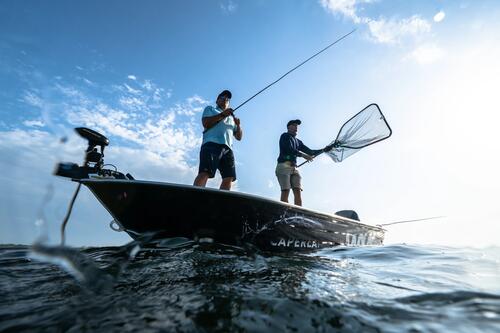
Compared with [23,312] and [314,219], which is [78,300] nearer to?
[23,312]

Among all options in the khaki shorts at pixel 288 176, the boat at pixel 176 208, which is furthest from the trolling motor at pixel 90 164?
the khaki shorts at pixel 288 176

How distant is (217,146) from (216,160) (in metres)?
0.25

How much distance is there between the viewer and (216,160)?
185 inches

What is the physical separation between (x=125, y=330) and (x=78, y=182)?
2.99 meters

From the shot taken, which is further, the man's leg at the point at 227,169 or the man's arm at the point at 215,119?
the man's leg at the point at 227,169

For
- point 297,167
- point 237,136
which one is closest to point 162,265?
point 237,136

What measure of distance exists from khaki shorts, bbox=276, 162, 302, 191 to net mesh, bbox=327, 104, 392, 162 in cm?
139

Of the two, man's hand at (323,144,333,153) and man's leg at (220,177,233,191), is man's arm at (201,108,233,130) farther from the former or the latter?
man's hand at (323,144,333,153)

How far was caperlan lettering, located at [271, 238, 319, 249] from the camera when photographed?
4.38m

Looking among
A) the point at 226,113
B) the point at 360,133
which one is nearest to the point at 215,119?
the point at 226,113

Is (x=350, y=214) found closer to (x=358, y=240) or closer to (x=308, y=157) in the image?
(x=358, y=240)

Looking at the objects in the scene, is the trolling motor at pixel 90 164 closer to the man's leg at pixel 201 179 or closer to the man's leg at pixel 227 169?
the man's leg at pixel 201 179

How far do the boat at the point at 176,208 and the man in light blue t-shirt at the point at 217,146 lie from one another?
0.86 m

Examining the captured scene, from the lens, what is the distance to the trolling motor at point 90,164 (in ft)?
11.9
